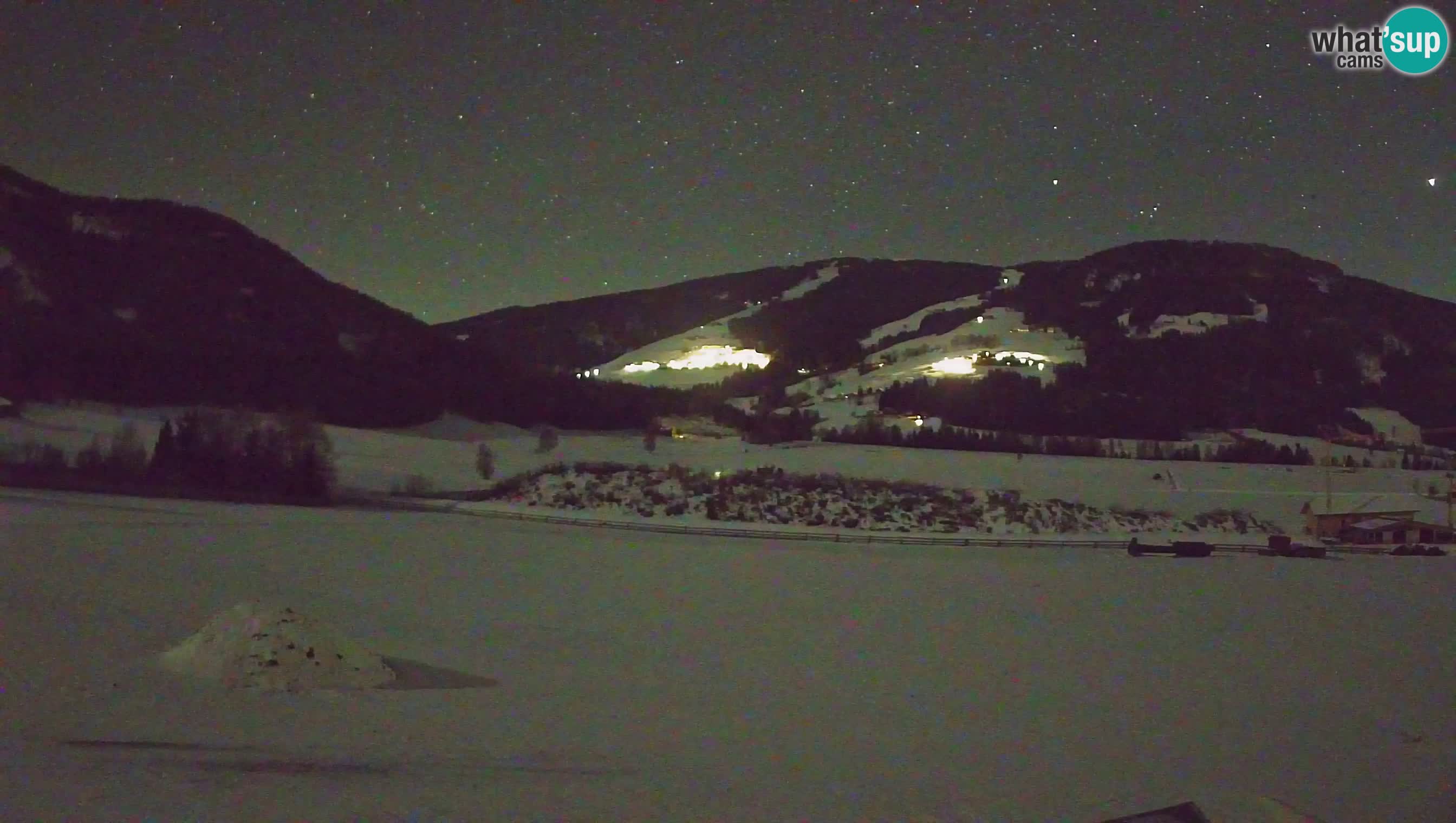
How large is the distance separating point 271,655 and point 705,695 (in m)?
3.81

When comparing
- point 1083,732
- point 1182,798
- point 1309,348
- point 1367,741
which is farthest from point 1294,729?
point 1309,348

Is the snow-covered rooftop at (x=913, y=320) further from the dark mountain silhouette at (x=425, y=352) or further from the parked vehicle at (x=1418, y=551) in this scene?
the parked vehicle at (x=1418, y=551)

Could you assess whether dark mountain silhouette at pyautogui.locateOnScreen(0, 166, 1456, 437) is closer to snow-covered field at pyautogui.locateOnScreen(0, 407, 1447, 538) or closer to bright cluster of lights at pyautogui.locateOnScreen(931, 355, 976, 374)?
snow-covered field at pyautogui.locateOnScreen(0, 407, 1447, 538)

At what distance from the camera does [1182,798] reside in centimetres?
663

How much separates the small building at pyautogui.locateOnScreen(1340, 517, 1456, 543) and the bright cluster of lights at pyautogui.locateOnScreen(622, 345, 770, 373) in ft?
319

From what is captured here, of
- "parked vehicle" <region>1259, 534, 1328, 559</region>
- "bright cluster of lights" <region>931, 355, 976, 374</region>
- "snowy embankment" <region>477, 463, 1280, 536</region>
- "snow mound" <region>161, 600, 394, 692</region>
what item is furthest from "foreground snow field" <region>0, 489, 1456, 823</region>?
"bright cluster of lights" <region>931, 355, 976, 374</region>

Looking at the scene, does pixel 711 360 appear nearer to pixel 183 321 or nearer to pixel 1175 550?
pixel 183 321

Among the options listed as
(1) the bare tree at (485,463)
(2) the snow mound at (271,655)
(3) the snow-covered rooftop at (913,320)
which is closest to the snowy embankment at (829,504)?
(1) the bare tree at (485,463)

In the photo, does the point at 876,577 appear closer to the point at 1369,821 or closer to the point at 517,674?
the point at 517,674

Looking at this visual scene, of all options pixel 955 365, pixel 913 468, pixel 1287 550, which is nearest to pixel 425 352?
pixel 913 468

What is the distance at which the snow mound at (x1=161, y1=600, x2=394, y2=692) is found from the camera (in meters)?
7.16

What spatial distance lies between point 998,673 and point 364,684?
6595mm

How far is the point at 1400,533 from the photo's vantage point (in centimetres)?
3025

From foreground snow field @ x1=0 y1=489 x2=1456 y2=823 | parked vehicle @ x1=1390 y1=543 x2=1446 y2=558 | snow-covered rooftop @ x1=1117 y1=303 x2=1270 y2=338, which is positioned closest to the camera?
foreground snow field @ x1=0 y1=489 x2=1456 y2=823
